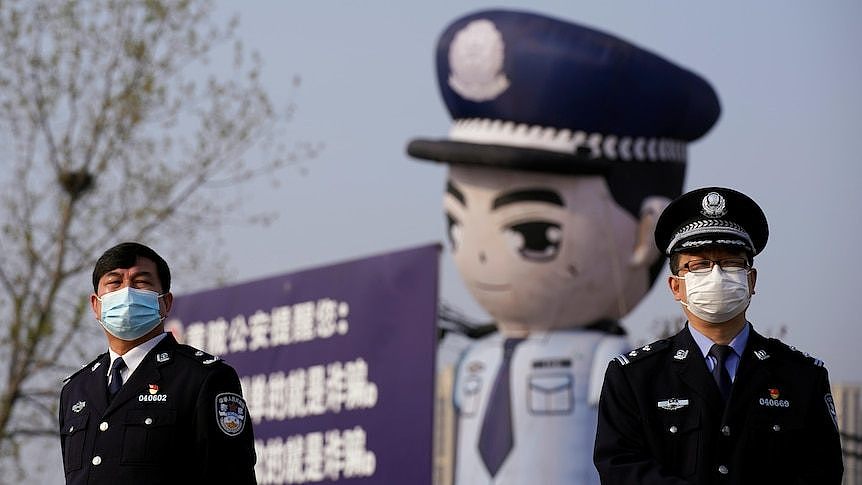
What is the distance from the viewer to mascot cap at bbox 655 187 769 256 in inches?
165

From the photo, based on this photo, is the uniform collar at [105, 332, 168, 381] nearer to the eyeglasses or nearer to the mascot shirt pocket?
the eyeglasses

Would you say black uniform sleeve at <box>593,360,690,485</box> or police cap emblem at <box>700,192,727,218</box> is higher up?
police cap emblem at <box>700,192,727,218</box>

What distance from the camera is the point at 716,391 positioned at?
4.21m

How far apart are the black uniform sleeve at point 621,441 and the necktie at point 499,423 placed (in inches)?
253

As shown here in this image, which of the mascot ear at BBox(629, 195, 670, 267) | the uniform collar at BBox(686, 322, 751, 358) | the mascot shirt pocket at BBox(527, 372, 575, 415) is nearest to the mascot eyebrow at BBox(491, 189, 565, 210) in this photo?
the mascot ear at BBox(629, 195, 670, 267)

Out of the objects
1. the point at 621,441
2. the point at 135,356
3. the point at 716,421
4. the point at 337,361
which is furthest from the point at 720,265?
the point at 337,361

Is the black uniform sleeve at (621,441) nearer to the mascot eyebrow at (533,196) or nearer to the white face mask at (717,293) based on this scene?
the white face mask at (717,293)

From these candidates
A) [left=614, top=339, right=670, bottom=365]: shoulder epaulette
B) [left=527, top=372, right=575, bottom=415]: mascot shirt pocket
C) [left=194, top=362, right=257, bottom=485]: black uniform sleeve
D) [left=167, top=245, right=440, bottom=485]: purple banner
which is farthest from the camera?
[left=167, top=245, right=440, bottom=485]: purple banner

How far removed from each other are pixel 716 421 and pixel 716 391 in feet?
0.26

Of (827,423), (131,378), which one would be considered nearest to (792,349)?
(827,423)

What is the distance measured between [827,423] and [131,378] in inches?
75.0

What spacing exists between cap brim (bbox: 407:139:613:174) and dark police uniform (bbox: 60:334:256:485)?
594 centimetres

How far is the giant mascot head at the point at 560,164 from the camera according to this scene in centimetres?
1072

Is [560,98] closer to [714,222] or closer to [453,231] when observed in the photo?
[453,231]
